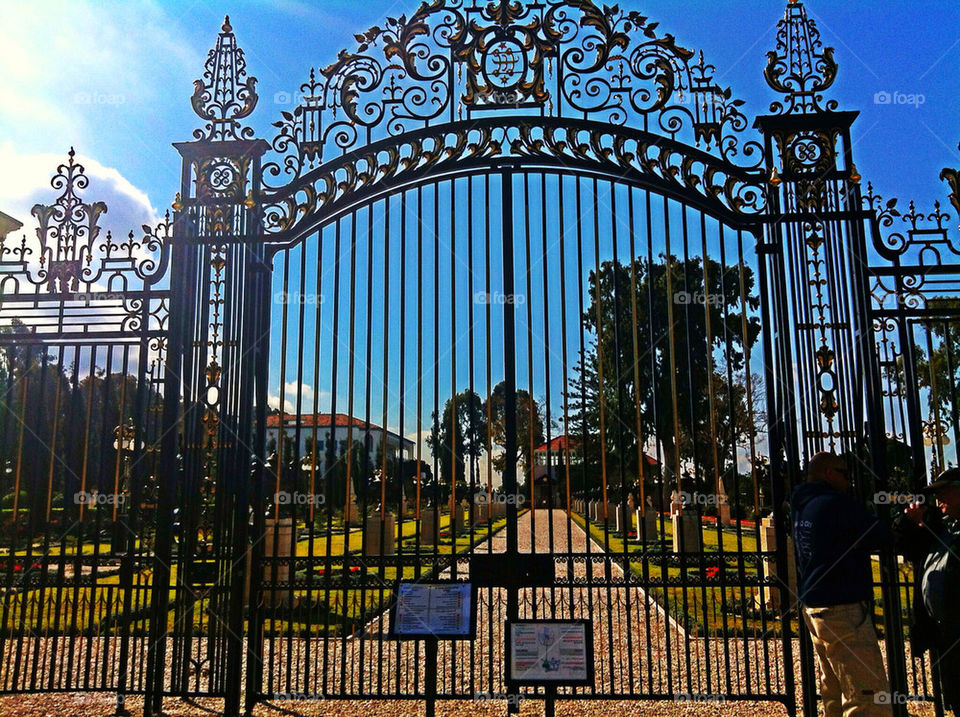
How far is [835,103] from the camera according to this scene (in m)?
6.10

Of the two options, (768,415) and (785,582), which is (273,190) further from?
(785,582)

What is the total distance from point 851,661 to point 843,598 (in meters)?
0.37

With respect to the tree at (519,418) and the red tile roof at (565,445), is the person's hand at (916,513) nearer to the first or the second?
the red tile roof at (565,445)

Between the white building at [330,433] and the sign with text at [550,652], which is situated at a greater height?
the white building at [330,433]

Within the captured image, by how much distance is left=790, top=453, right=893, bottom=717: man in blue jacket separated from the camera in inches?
177

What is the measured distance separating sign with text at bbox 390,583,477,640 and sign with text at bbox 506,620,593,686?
32cm

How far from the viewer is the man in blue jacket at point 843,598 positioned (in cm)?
450

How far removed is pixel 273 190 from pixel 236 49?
134 cm
